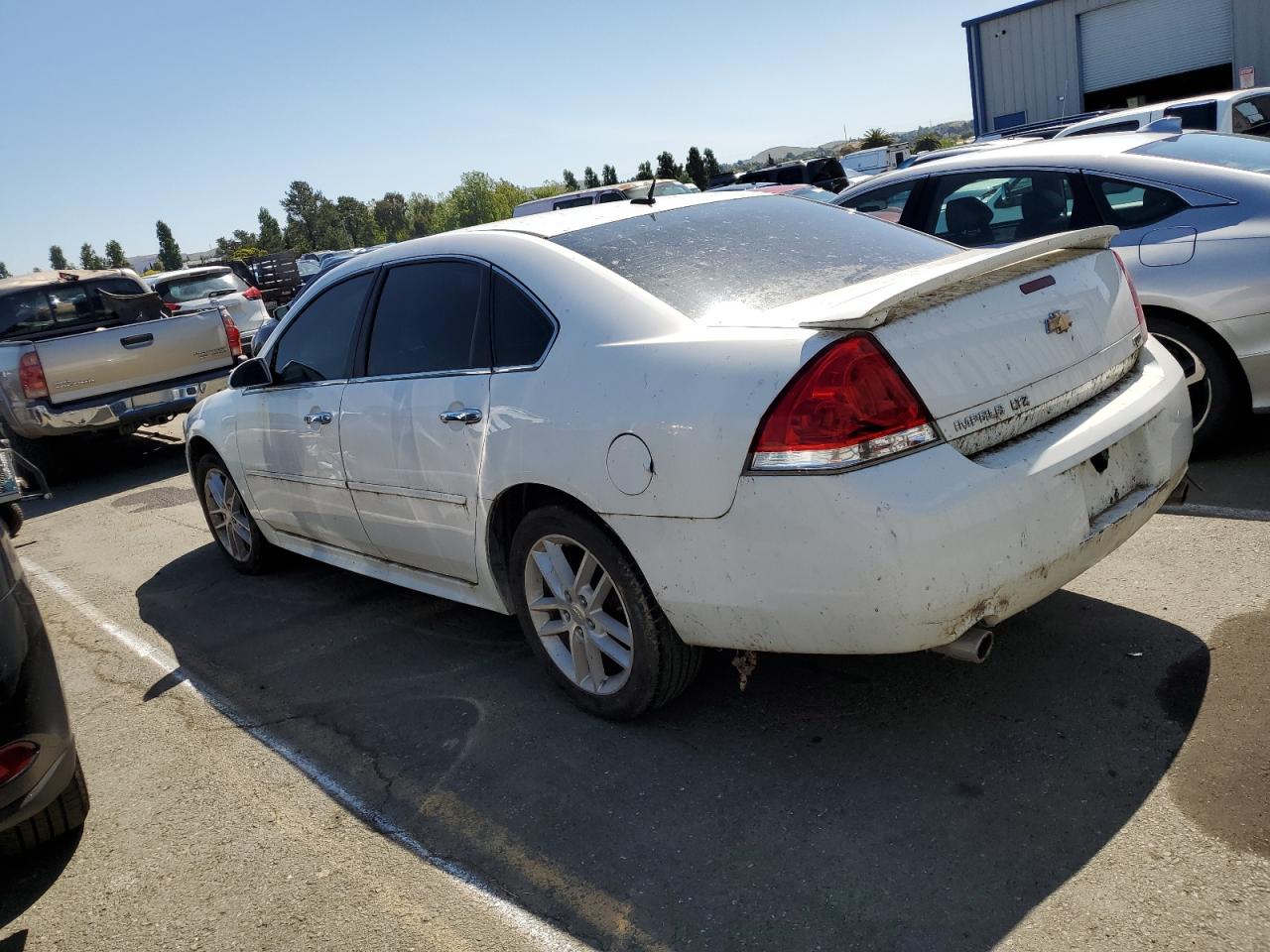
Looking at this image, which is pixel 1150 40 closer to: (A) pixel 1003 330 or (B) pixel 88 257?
(A) pixel 1003 330

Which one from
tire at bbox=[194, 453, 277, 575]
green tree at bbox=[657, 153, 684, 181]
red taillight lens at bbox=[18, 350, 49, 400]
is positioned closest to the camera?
tire at bbox=[194, 453, 277, 575]

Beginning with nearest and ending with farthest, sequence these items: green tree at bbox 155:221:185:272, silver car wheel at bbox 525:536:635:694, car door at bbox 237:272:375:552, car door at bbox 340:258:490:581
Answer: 1. silver car wheel at bbox 525:536:635:694
2. car door at bbox 340:258:490:581
3. car door at bbox 237:272:375:552
4. green tree at bbox 155:221:185:272

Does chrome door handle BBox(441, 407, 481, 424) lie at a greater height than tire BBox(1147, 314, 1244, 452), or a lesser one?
greater

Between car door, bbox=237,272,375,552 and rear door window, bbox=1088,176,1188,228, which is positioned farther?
rear door window, bbox=1088,176,1188,228

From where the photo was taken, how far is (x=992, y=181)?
577cm

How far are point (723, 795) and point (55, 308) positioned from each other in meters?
10.0

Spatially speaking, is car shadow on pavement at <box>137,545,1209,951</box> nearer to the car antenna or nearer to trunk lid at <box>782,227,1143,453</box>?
trunk lid at <box>782,227,1143,453</box>

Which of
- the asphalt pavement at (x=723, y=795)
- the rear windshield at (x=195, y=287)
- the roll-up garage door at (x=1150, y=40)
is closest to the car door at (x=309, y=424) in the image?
the asphalt pavement at (x=723, y=795)

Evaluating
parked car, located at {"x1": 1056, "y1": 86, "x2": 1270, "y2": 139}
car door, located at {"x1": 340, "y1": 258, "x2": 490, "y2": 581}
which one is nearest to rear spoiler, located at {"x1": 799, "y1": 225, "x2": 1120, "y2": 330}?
car door, located at {"x1": 340, "y1": 258, "x2": 490, "y2": 581}

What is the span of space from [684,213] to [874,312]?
1.46 meters

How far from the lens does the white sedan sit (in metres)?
2.68

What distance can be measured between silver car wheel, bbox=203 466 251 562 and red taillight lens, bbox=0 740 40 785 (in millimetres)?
2727

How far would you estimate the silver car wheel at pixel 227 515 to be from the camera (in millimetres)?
5734

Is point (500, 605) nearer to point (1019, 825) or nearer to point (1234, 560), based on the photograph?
point (1019, 825)
